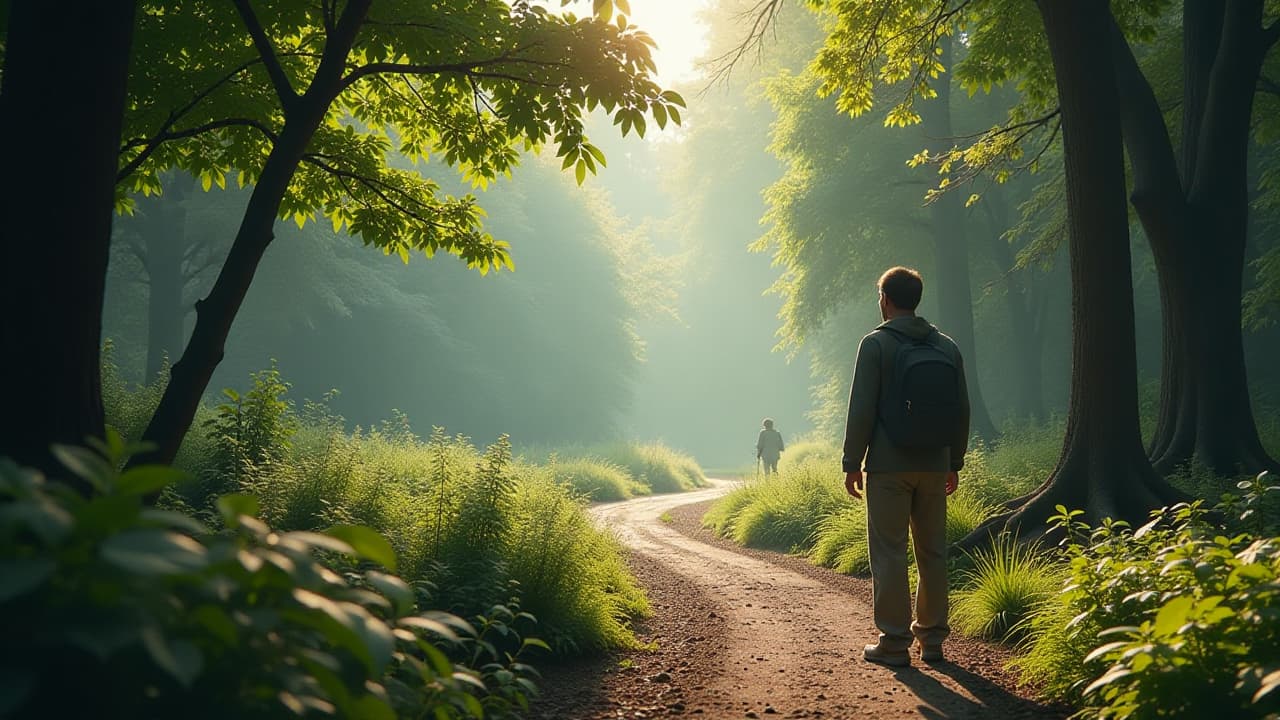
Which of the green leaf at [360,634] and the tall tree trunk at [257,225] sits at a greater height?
the tall tree trunk at [257,225]

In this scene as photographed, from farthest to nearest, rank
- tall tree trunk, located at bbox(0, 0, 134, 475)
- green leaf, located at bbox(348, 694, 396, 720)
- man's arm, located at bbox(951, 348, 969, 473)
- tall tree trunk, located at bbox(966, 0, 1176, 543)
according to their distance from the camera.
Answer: tall tree trunk, located at bbox(966, 0, 1176, 543) → man's arm, located at bbox(951, 348, 969, 473) → tall tree trunk, located at bbox(0, 0, 134, 475) → green leaf, located at bbox(348, 694, 396, 720)

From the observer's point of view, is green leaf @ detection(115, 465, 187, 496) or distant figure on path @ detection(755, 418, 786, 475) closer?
green leaf @ detection(115, 465, 187, 496)

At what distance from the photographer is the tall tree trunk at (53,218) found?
289 cm

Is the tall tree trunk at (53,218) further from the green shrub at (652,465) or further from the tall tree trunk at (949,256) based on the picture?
the green shrub at (652,465)

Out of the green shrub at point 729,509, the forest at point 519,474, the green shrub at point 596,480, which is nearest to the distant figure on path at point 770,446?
the green shrub at point 596,480

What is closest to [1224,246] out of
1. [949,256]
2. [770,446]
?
[949,256]

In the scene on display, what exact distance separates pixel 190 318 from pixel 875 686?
3331 centimetres

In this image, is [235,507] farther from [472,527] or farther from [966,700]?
[472,527]

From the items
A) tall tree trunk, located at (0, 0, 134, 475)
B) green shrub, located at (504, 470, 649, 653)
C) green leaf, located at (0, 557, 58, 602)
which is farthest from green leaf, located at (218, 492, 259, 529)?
green shrub, located at (504, 470, 649, 653)

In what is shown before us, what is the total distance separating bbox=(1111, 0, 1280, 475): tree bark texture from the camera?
8625 mm

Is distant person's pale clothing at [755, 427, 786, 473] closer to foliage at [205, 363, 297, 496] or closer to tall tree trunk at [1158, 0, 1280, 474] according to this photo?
tall tree trunk at [1158, 0, 1280, 474]

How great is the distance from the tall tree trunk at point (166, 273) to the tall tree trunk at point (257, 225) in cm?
1702

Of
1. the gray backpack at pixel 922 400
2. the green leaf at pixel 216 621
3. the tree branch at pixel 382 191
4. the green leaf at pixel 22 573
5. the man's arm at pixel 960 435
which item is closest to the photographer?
the green leaf at pixel 22 573

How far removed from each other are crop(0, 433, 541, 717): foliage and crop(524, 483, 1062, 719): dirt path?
2.65 meters
